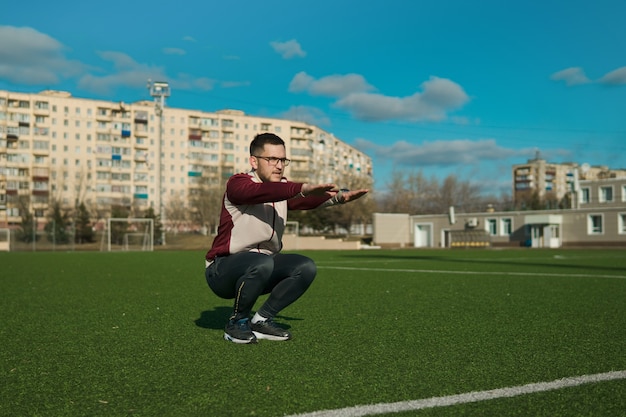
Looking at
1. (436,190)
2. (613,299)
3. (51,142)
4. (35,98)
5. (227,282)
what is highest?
(35,98)

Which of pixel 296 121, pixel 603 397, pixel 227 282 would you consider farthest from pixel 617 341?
pixel 296 121

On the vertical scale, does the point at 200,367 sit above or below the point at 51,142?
below

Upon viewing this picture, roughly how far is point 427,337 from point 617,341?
1.39m

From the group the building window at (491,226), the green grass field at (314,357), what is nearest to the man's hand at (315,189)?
the green grass field at (314,357)

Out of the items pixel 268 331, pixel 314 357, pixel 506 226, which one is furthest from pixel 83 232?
pixel 314 357

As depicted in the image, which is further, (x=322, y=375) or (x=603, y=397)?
(x=322, y=375)

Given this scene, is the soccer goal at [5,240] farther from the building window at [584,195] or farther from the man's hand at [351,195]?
the building window at [584,195]

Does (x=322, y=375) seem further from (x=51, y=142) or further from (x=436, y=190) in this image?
(x=51, y=142)

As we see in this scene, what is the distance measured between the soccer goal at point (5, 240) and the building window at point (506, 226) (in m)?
43.0

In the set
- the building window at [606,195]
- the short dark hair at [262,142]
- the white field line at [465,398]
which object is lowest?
the white field line at [465,398]

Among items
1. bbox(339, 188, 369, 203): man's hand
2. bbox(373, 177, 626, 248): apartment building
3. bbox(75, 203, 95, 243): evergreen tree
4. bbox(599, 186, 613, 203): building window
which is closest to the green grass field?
bbox(339, 188, 369, 203): man's hand

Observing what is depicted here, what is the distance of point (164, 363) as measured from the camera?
12.4 ft

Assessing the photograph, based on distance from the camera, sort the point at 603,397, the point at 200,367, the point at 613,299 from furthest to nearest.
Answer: the point at 613,299 < the point at 200,367 < the point at 603,397

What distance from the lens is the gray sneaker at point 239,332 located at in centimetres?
443
